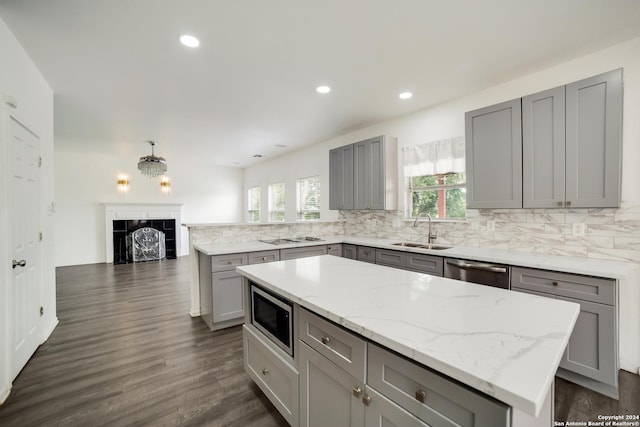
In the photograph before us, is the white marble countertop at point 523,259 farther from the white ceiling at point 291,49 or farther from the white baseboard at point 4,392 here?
the white ceiling at point 291,49

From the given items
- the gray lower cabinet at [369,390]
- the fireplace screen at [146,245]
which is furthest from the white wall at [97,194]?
the gray lower cabinet at [369,390]

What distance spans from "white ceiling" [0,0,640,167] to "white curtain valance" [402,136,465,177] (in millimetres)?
544

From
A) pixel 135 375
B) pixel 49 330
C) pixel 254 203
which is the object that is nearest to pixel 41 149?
pixel 49 330

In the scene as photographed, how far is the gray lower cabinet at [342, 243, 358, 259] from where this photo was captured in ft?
12.9

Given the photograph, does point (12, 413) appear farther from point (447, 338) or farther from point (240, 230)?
point (447, 338)

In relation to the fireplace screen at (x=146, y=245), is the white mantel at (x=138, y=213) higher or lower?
higher

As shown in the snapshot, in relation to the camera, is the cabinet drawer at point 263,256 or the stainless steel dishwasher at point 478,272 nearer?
the stainless steel dishwasher at point 478,272

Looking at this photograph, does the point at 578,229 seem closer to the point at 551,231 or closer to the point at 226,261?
the point at 551,231

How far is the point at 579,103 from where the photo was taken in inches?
88.0

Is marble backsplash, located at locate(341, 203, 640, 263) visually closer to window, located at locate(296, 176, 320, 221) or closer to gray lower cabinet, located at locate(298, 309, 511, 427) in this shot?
window, located at locate(296, 176, 320, 221)

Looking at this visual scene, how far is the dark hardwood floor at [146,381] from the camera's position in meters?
1.80

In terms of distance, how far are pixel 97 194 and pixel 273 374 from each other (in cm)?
761

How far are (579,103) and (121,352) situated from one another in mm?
4576

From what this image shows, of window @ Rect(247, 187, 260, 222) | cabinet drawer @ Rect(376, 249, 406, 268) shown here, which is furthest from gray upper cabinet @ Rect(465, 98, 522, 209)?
window @ Rect(247, 187, 260, 222)
